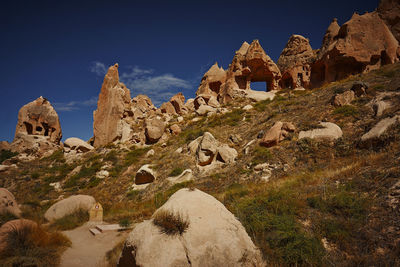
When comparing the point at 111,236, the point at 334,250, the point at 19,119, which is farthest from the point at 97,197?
the point at 19,119

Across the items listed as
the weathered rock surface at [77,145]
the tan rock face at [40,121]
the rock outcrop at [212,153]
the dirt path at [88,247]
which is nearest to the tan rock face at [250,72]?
the rock outcrop at [212,153]

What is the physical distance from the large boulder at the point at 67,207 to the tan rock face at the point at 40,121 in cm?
2410

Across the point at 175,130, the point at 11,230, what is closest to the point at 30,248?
the point at 11,230

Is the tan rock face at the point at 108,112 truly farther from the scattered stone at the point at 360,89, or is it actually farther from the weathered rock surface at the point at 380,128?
the scattered stone at the point at 360,89

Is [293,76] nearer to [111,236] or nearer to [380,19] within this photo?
[380,19]

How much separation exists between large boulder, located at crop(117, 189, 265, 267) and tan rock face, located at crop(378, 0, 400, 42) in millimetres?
25525

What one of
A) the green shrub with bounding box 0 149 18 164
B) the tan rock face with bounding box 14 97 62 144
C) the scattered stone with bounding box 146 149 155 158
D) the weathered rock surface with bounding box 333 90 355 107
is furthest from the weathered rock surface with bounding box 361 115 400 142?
the tan rock face with bounding box 14 97 62 144

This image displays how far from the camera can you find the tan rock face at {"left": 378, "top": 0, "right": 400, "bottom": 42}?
17.5 m

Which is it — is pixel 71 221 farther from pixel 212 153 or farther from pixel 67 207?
pixel 212 153

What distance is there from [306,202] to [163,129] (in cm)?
1451

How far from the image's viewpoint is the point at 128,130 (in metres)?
20.3

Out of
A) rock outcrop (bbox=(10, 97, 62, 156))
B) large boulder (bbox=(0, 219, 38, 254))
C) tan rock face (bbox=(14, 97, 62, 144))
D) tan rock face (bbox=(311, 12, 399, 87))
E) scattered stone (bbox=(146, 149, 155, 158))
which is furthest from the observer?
tan rock face (bbox=(14, 97, 62, 144))

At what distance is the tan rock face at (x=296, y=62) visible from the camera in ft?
69.8

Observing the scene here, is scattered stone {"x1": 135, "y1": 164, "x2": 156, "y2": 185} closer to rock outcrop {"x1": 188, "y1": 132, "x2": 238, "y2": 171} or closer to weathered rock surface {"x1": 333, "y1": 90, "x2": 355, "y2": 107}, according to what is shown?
rock outcrop {"x1": 188, "y1": 132, "x2": 238, "y2": 171}
